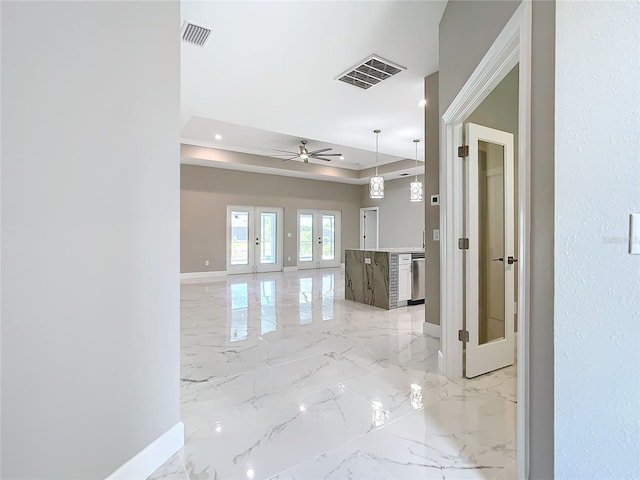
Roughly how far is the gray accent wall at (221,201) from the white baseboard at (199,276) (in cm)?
10

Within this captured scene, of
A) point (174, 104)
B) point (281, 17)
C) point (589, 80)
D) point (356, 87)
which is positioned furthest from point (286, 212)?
point (589, 80)

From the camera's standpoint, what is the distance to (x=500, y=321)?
2766 millimetres

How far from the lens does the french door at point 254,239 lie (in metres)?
9.34

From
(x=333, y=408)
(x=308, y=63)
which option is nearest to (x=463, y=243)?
(x=333, y=408)

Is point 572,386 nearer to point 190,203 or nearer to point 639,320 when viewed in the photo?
point 639,320

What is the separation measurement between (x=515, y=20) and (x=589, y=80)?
50 centimetres

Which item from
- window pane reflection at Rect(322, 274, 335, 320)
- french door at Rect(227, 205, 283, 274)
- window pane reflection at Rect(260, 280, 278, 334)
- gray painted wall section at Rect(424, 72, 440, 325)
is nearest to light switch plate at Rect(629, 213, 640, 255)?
gray painted wall section at Rect(424, 72, 440, 325)

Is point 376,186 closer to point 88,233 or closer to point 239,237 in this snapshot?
point 239,237

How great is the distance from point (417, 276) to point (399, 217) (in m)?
5.56

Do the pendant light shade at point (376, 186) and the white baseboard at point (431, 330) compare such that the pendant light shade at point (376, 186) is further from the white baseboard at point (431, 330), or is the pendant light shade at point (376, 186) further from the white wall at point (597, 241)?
the white wall at point (597, 241)

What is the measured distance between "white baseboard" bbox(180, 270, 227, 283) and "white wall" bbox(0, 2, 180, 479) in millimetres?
6811

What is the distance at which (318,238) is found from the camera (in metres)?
10.9

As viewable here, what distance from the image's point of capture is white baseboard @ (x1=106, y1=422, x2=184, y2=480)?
57.4 inches

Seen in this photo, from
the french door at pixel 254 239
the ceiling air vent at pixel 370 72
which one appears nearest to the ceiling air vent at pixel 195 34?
the ceiling air vent at pixel 370 72
